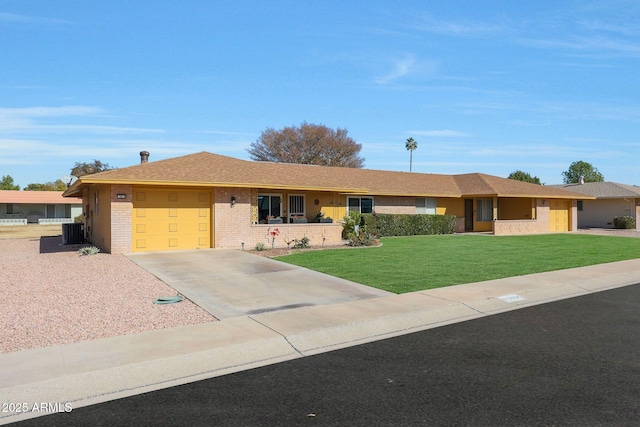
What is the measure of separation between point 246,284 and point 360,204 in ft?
57.8

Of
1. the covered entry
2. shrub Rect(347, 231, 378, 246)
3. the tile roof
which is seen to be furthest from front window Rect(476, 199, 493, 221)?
the tile roof

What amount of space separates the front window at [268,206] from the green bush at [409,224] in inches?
202

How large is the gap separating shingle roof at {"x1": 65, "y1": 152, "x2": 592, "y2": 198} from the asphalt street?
13.9m

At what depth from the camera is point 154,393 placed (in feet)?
16.7

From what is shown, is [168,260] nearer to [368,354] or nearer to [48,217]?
[368,354]

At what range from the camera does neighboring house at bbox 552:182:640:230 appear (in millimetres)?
39594

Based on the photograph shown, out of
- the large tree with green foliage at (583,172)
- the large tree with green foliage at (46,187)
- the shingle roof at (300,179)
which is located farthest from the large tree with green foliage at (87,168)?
the large tree with green foliage at (583,172)

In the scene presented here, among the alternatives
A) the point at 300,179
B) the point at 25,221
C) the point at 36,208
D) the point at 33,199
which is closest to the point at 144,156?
the point at 300,179

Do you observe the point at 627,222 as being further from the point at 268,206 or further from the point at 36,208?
the point at 36,208

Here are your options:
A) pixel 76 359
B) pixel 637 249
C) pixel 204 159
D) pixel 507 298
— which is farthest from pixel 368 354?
pixel 637 249

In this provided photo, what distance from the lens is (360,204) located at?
28391mm

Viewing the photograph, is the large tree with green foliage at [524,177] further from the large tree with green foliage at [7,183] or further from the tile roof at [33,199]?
the large tree with green foliage at [7,183]

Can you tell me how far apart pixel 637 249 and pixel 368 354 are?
65.0ft

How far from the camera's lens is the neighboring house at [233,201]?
718 inches
